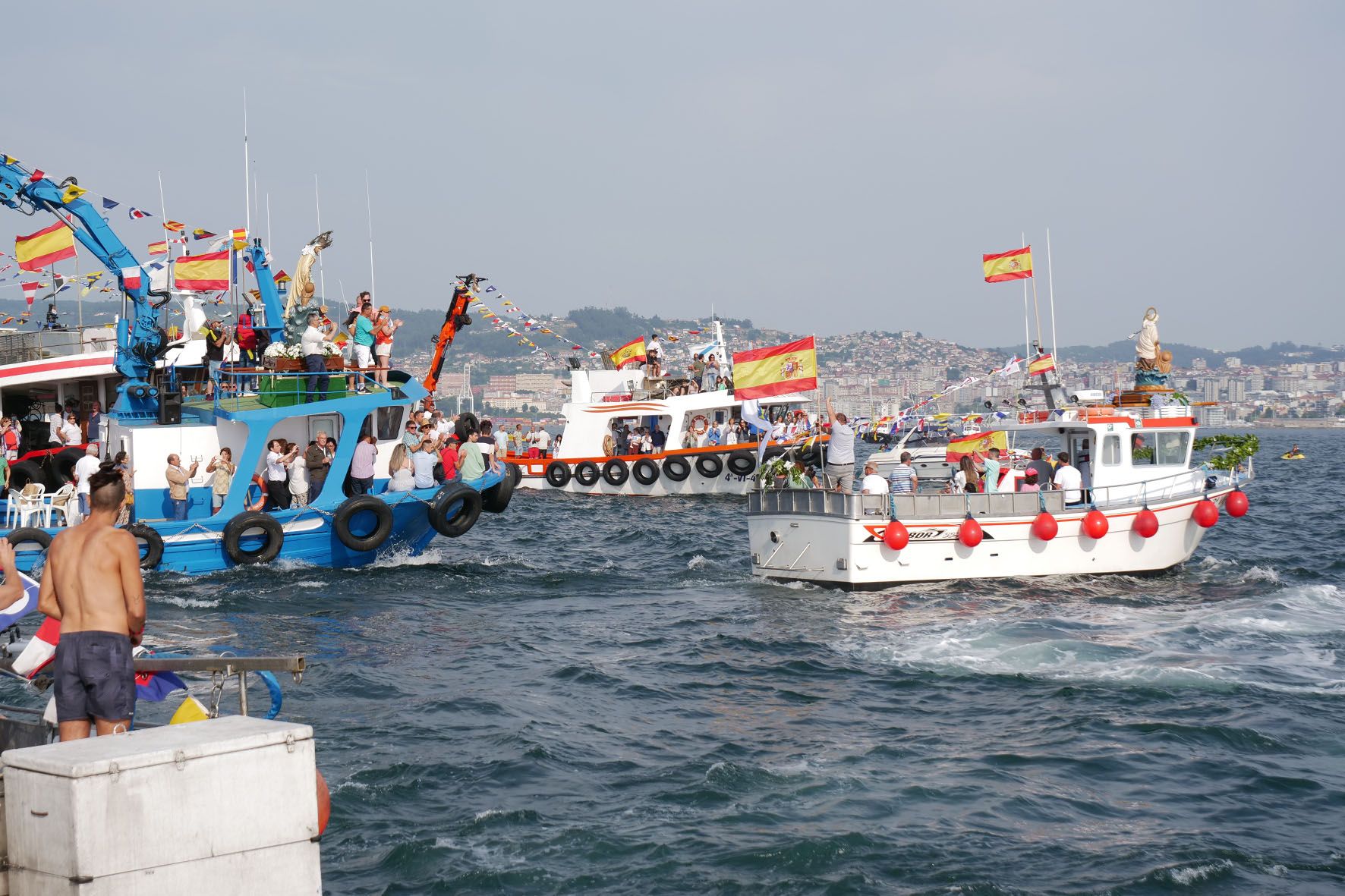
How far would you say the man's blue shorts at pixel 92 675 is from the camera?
634 centimetres

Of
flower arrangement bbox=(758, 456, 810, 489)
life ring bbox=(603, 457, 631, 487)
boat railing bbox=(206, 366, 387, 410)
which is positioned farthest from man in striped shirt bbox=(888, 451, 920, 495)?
life ring bbox=(603, 457, 631, 487)

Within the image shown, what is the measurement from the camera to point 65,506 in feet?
65.5

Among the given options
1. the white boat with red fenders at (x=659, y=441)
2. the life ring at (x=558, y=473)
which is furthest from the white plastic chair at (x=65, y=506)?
the life ring at (x=558, y=473)

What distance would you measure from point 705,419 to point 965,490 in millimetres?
21442

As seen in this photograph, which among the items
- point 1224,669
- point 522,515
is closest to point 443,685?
point 1224,669

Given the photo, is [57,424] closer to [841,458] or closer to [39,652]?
[841,458]

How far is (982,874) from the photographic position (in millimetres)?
8273

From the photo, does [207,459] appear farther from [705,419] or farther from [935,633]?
[705,419]

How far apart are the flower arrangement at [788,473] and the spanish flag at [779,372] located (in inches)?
99.4

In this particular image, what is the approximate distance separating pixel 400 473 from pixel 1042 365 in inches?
437

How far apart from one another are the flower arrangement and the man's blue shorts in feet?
44.2

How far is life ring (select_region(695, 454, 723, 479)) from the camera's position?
3869cm

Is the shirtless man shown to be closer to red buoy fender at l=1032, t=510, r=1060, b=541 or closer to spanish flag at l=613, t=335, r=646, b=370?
red buoy fender at l=1032, t=510, r=1060, b=541

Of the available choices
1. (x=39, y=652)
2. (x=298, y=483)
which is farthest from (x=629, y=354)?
(x=39, y=652)
